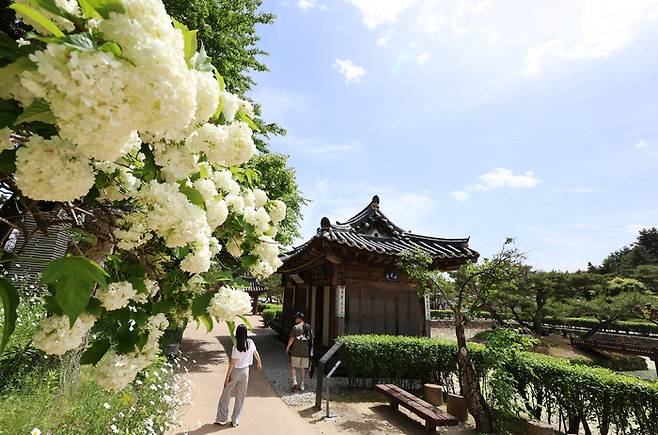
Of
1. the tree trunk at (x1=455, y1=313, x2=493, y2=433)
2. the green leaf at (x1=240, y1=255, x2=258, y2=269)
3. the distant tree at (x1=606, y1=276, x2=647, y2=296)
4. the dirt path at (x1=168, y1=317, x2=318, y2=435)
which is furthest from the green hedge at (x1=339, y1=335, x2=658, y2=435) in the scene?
the distant tree at (x1=606, y1=276, x2=647, y2=296)

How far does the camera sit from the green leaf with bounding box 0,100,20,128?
3.41 feet

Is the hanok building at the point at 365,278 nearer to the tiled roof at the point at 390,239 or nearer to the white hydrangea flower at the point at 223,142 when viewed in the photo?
the tiled roof at the point at 390,239

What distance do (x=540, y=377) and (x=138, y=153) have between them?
800 centimetres

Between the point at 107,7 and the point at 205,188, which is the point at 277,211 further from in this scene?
the point at 107,7

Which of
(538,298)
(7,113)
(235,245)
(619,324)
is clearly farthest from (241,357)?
(619,324)

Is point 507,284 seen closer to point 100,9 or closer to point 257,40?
point 100,9

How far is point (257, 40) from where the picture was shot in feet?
29.6

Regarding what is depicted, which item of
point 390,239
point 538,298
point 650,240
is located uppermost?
point 650,240

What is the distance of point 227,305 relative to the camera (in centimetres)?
180

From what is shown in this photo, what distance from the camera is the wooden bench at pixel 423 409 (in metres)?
5.49

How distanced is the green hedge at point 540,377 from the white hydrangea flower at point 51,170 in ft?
24.1

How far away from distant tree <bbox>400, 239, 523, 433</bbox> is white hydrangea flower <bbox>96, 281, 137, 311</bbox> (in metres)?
6.36

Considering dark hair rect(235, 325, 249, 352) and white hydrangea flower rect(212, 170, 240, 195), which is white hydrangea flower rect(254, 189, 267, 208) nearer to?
white hydrangea flower rect(212, 170, 240, 195)

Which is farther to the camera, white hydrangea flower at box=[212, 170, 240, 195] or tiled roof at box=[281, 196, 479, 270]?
tiled roof at box=[281, 196, 479, 270]
